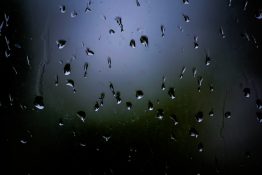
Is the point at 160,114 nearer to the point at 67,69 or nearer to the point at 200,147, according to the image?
the point at 200,147

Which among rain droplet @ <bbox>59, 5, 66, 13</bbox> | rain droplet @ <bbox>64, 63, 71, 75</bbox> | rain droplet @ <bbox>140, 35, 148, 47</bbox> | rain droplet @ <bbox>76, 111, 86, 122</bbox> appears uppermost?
rain droplet @ <bbox>59, 5, 66, 13</bbox>

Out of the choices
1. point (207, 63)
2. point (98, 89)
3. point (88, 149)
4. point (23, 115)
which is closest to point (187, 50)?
point (207, 63)

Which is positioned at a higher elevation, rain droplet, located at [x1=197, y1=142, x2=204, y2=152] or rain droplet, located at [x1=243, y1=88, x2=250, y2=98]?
rain droplet, located at [x1=243, y1=88, x2=250, y2=98]

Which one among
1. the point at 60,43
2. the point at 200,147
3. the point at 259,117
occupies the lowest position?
the point at 200,147

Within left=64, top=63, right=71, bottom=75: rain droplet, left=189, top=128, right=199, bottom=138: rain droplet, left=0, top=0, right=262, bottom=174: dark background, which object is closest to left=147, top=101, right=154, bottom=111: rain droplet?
left=0, top=0, right=262, bottom=174: dark background

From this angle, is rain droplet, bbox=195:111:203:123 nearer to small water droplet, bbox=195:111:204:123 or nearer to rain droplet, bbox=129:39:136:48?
small water droplet, bbox=195:111:204:123

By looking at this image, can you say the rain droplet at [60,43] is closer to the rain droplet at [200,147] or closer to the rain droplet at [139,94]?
the rain droplet at [139,94]

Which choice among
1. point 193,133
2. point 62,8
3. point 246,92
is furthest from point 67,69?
point 246,92

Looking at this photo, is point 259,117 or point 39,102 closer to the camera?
point 39,102

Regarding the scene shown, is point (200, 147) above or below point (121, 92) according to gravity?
below
